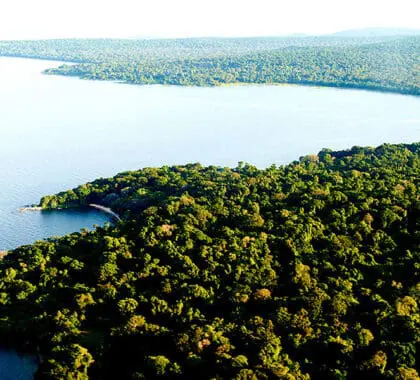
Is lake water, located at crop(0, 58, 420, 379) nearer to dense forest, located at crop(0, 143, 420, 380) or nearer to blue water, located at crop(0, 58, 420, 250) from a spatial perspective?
blue water, located at crop(0, 58, 420, 250)

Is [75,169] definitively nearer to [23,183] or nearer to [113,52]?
[23,183]

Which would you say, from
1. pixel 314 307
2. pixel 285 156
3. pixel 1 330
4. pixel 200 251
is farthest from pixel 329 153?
pixel 1 330

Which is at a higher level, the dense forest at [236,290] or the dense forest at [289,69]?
the dense forest at [289,69]

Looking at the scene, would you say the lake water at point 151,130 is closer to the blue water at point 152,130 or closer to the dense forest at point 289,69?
the blue water at point 152,130

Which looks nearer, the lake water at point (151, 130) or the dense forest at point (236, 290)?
the dense forest at point (236, 290)

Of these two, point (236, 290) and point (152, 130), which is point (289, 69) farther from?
point (236, 290)

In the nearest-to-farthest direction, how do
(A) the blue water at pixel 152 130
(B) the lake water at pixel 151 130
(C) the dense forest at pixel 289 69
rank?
(B) the lake water at pixel 151 130 → (A) the blue water at pixel 152 130 → (C) the dense forest at pixel 289 69

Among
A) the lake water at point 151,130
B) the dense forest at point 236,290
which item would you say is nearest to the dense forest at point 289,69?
the lake water at point 151,130

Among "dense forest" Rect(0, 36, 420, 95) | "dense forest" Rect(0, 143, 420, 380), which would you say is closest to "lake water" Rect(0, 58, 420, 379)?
"dense forest" Rect(0, 36, 420, 95)
